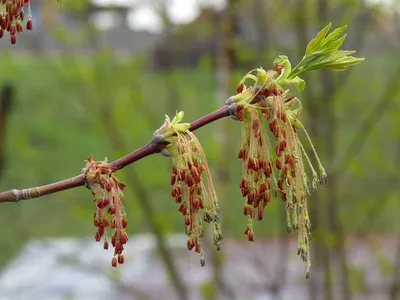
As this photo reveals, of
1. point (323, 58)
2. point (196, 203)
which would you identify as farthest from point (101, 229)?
point (323, 58)

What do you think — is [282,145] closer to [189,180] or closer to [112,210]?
[189,180]

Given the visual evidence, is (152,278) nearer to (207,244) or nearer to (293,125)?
(207,244)

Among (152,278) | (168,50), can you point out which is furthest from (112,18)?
(152,278)

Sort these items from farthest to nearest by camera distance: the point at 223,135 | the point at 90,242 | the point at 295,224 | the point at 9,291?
the point at 90,242, the point at 9,291, the point at 223,135, the point at 295,224

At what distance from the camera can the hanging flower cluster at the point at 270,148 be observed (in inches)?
32.5

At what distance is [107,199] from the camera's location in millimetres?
856

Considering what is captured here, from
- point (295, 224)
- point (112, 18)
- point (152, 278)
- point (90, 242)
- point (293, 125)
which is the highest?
point (112, 18)

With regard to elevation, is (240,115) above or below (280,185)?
above

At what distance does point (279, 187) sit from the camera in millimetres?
871

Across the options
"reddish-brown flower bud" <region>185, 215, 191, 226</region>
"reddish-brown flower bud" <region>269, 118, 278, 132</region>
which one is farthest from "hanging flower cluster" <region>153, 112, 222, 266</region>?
"reddish-brown flower bud" <region>269, 118, 278, 132</region>

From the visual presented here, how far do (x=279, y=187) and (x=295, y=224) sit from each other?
6 cm

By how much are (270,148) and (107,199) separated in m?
0.24

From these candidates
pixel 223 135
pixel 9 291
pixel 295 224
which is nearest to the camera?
pixel 295 224

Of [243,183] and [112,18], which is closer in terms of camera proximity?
[243,183]
